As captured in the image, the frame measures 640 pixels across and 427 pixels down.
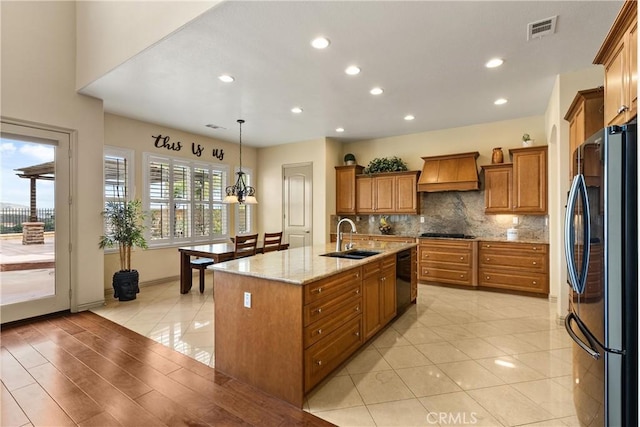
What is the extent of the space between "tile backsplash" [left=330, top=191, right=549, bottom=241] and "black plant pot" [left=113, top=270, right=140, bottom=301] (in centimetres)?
477

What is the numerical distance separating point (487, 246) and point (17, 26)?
6938mm

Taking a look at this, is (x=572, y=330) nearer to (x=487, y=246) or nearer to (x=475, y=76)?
(x=475, y=76)

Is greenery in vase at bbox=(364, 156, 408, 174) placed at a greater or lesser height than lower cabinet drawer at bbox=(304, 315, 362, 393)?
greater

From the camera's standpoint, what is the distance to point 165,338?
326 cm

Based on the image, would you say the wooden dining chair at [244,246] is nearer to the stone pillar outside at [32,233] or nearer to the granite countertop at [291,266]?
the granite countertop at [291,266]

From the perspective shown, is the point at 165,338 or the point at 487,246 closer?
the point at 165,338

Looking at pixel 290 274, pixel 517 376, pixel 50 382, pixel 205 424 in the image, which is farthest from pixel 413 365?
pixel 50 382

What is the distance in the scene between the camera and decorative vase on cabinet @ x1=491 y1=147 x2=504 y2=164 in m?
5.30

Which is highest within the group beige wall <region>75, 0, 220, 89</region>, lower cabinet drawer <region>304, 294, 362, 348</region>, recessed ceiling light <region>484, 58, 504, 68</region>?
beige wall <region>75, 0, 220, 89</region>

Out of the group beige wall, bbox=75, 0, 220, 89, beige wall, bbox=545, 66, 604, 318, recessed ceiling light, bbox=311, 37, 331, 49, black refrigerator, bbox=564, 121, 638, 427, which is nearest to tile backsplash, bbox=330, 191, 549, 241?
beige wall, bbox=545, 66, 604, 318

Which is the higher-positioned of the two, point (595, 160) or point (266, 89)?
point (266, 89)

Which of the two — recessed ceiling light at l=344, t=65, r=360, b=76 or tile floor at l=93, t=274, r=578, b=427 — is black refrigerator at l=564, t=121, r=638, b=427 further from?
recessed ceiling light at l=344, t=65, r=360, b=76

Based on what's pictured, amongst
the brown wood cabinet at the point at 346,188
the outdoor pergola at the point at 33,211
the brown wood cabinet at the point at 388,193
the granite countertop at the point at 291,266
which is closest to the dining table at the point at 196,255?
the granite countertop at the point at 291,266

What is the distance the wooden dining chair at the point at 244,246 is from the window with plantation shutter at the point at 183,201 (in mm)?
1952
